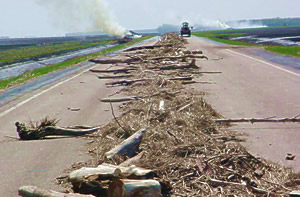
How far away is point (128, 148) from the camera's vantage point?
19.5ft

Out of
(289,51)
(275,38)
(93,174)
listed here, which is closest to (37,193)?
(93,174)

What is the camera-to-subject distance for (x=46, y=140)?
7.73 m

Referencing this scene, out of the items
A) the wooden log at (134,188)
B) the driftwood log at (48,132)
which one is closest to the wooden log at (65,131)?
the driftwood log at (48,132)

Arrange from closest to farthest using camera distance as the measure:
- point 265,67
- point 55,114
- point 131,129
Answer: point 131,129 → point 55,114 → point 265,67

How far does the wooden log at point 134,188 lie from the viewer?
3.97 m

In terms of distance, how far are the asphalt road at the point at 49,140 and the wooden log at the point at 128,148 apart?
665 mm

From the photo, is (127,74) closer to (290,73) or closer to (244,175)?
(290,73)

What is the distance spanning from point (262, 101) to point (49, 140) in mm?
6244

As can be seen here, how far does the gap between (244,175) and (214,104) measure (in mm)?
5461

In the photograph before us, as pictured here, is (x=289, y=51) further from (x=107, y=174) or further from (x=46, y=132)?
Result: (x=107, y=174)

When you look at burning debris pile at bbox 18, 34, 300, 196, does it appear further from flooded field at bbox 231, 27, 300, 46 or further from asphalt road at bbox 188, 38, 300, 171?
flooded field at bbox 231, 27, 300, 46

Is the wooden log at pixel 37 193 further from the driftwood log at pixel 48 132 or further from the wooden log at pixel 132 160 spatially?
the driftwood log at pixel 48 132

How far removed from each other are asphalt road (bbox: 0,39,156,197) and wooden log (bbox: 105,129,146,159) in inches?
26.2

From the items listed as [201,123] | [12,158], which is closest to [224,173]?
[201,123]
